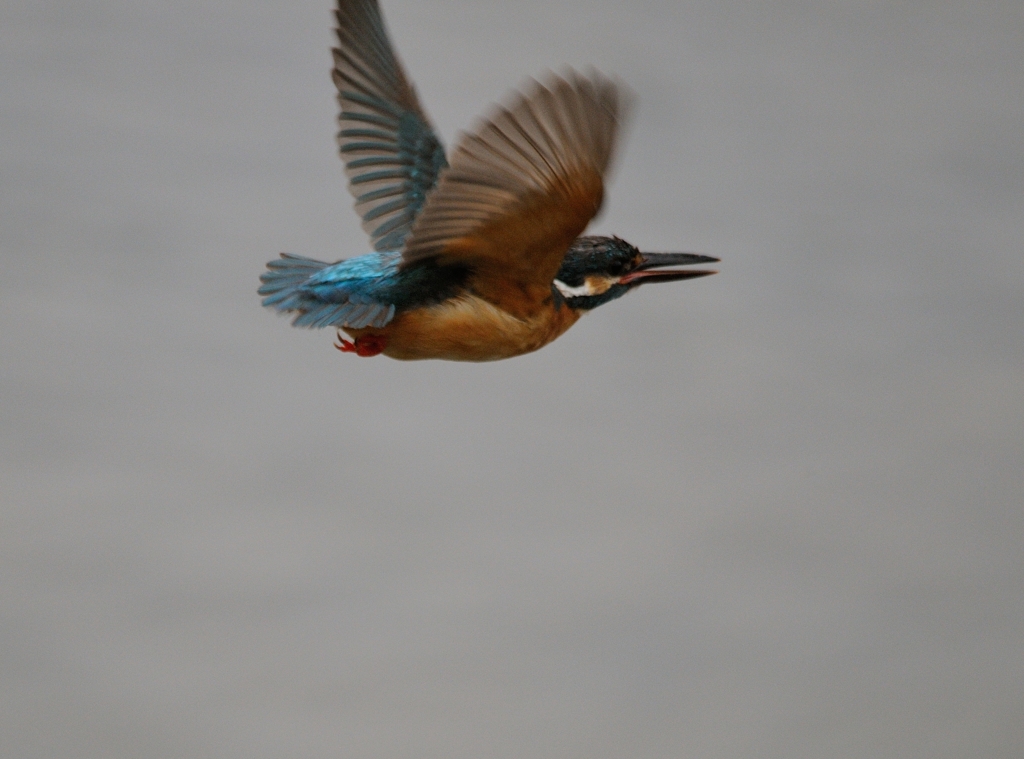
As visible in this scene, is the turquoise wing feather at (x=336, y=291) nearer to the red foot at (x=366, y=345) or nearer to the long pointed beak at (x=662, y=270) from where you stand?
the red foot at (x=366, y=345)

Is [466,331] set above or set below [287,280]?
below

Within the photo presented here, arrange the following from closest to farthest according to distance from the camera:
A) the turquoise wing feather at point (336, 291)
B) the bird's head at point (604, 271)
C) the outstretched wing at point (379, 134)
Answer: the turquoise wing feather at point (336, 291), the bird's head at point (604, 271), the outstretched wing at point (379, 134)

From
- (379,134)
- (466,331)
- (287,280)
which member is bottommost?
(466,331)

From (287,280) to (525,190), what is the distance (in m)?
0.41

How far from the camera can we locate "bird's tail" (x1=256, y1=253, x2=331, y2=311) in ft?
4.74

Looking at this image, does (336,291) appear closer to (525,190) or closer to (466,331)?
(466,331)

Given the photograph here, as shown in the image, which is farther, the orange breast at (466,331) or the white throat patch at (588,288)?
the white throat patch at (588,288)

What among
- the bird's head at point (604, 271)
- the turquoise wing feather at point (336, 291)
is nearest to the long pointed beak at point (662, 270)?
the bird's head at point (604, 271)

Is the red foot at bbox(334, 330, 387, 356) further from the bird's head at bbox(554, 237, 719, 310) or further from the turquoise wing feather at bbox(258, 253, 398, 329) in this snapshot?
the bird's head at bbox(554, 237, 719, 310)

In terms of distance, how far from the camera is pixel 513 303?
1422 mm

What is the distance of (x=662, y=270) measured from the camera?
1.55 m

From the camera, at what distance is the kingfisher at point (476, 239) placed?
3.88ft

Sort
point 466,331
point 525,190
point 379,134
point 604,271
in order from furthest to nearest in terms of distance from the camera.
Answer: point 379,134, point 604,271, point 466,331, point 525,190

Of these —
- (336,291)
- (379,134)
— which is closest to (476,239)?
(336,291)
